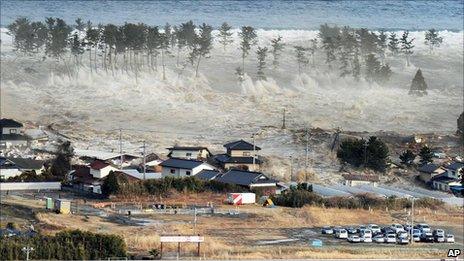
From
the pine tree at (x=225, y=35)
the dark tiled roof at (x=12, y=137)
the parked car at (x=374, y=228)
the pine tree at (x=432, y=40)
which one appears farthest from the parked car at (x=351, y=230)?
the pine tree at (x=432, y=40)

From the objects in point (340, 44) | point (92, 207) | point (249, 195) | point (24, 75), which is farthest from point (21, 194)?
point (340, 44)

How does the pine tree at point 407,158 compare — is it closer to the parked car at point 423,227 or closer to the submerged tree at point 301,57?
the parked car at point 423,227

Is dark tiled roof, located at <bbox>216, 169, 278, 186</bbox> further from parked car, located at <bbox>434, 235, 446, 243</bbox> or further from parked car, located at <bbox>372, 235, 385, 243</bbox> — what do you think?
parked car, located at <bbox>434, 235, 446, 243</bbox>

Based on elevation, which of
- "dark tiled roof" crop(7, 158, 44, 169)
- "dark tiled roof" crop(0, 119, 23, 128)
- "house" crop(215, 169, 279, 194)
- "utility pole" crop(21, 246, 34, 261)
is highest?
"utility pole" crop(21, 246, 34, 261)

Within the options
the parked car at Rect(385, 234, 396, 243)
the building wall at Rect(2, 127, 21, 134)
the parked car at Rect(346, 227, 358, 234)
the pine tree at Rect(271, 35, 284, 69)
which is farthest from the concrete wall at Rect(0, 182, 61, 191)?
the pine tree at Rect(271, 35, 284, 69)

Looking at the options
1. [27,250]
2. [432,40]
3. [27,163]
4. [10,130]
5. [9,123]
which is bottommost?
[27,163]

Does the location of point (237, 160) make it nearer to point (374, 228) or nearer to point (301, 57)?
point (374, 228)

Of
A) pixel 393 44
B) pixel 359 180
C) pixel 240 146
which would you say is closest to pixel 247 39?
pixel 393 44
